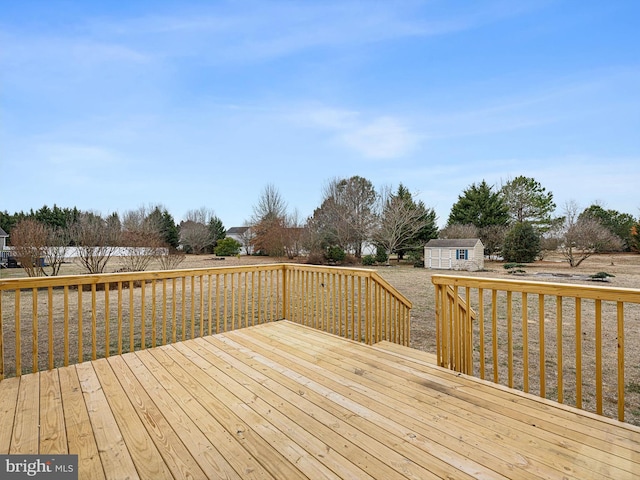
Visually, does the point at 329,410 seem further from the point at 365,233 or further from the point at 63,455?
the point at 365,233

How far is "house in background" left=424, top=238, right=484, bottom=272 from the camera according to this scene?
1703cm

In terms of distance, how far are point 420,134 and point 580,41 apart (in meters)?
4.51

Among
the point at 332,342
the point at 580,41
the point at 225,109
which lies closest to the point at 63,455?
the point at 332,342

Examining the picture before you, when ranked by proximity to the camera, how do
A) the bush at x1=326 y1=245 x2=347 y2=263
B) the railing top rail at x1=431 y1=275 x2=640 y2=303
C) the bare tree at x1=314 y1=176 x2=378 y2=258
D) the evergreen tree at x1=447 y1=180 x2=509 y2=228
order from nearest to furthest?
1. the railing top rail at x1=431 y1=275 x2=640 y2=303
2. the bush at x1=326 y1=245 x2=347 y2=263
3. the bare tree at x1=314 y1=176 x2=378 y2=258
4. the evergreen tree at x1=447 y1=180 x2=509 y2=228

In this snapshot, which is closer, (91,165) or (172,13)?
(172,13)

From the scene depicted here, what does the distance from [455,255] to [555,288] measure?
16.6 meters

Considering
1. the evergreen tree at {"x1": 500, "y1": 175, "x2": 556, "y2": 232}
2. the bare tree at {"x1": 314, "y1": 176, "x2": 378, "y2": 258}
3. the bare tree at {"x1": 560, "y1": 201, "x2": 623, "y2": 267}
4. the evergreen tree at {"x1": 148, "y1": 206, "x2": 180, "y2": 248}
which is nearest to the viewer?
the bare tree at {"x1": 560, "y1": 201, "x2": 623, "y2": 267}

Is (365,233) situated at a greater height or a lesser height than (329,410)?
greater

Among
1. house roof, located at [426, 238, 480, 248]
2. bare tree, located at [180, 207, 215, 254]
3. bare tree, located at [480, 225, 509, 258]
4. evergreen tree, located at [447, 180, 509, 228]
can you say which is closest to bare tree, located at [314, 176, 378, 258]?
house roof, located at [426, 238, 480, 248]

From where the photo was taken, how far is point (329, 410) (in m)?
1.96

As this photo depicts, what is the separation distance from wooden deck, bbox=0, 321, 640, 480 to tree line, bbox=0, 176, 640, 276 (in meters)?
11.0

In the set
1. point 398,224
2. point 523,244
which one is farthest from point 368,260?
point 523,244

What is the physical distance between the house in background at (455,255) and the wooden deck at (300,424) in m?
16.1

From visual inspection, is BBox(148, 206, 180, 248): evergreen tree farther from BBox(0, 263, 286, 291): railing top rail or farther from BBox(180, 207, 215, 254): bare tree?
BBox(0, 263, 286, 291): railing top rail
